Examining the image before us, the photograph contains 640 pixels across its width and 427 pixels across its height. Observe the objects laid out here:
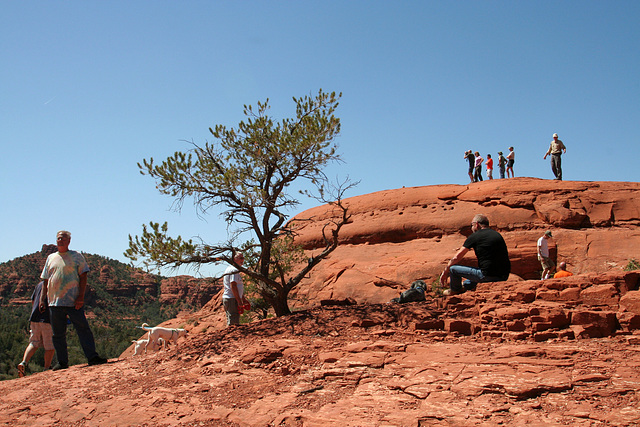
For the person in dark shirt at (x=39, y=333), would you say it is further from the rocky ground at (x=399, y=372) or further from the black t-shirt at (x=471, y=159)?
the black t-shirt at (x=471, y=159)

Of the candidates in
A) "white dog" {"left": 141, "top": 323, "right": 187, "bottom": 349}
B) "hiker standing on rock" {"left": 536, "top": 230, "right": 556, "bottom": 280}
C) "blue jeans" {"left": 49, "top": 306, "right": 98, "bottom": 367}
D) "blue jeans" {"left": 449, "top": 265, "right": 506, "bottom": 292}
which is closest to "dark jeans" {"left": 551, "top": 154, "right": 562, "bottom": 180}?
"hiker standing on rock" {"left": 536, "top": 230, "right": 556, "bottom": 280}

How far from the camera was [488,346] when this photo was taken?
5.68 metres

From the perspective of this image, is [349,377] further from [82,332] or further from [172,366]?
[82,332]

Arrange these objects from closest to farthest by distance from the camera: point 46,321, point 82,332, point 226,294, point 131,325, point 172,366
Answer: point 172,366
point 82,332
point 46,321
point 226,294
point 131,325

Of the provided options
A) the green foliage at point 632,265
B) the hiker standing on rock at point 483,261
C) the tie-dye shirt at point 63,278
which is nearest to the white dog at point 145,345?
the tie-dye shirt at point 63,278

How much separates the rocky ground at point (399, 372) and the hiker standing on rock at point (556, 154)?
13.0m

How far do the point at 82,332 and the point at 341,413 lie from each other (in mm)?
5014

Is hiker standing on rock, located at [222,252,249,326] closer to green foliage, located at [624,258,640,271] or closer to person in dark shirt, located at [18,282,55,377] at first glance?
person in dark shirt, located at [18,282,55,377]

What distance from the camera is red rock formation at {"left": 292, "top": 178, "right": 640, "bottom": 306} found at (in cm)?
1527

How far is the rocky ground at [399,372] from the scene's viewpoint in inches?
173

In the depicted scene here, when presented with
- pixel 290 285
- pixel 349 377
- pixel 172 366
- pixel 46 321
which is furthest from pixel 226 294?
pixel 349 377

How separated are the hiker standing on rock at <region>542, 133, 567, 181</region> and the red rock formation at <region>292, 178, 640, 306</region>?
521 mm

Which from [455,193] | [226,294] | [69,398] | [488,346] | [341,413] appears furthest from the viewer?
[455,193]

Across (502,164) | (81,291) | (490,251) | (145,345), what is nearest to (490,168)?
(502,164)
